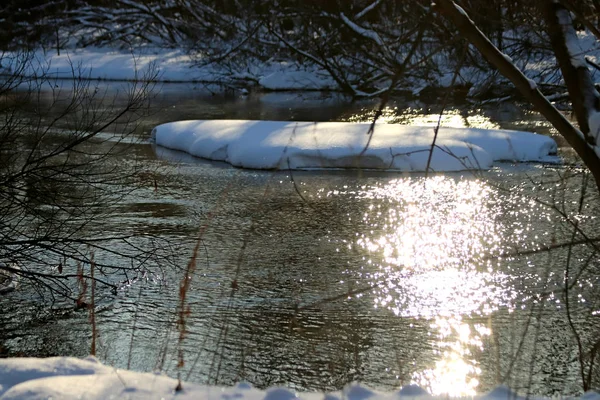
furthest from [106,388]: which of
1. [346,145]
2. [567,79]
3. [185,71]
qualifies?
[185,71]

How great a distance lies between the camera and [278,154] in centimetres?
1152

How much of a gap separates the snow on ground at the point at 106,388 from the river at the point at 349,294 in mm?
540

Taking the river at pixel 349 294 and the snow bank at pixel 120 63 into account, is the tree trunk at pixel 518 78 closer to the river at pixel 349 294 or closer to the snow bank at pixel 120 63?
the river at pixel 349 294

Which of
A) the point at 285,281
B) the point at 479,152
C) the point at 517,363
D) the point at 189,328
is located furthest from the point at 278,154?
the point at 517,363

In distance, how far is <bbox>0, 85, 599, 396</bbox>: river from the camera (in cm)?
495

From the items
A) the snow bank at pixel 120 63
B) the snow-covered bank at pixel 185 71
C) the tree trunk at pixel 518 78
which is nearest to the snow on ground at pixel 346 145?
the tree trunk at pixel 518 78

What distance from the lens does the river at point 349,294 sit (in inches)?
195

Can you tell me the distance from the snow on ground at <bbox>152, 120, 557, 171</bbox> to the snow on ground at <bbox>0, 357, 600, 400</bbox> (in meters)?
6.97

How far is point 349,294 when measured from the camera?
8.95 ft

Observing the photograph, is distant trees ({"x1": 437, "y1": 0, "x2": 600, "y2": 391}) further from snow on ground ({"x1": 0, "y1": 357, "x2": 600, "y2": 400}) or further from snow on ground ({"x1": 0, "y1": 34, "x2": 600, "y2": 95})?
snow on ground ({"x1": 0, "y1": 34, "x2": 600, "y2": 95})

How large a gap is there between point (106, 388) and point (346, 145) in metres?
8.65

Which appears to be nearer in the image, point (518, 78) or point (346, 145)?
point (518, 78)

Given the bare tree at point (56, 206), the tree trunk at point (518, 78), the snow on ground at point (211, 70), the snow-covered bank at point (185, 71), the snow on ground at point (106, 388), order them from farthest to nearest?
the snow-covered bank at point (185, 71)
the snow on ground at point (211, 70)
the bare tree at point (56, 206)
the snow on ground at point (106, 388)
the tree trunk at point (518, 78)

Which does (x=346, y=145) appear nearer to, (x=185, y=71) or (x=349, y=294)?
(x=349, y=294)
